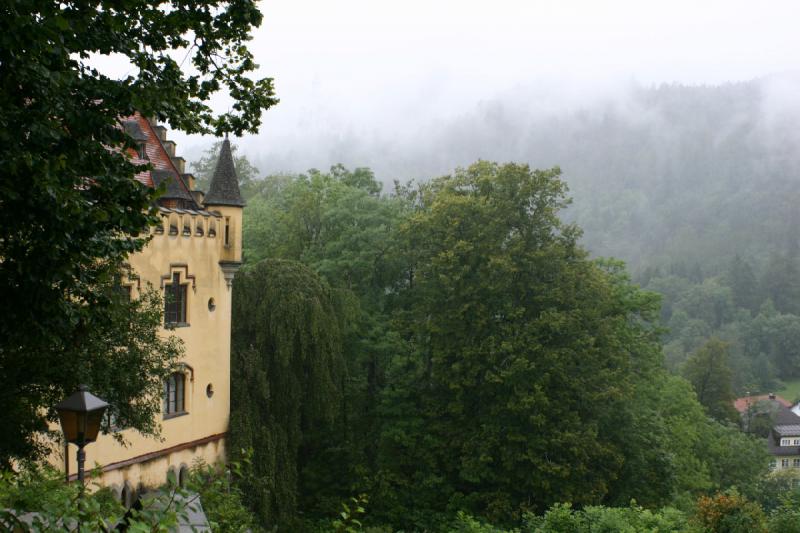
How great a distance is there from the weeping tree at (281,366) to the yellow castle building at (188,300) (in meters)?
0.74

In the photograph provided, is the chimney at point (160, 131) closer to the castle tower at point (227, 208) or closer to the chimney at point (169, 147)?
the chimney at point (169, 147)

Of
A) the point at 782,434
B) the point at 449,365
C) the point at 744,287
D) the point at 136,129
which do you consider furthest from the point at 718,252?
the point at 136,129

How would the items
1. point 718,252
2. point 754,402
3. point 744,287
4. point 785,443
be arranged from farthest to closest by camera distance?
point 718,252
point 744,287
point 785,443
point 754,402

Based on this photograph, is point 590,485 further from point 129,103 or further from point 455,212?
point 129,103

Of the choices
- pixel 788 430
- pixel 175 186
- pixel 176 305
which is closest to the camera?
pixel 176 305

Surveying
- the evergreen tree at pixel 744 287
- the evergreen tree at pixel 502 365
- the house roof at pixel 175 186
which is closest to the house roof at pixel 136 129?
the house roof at pixel 175 186

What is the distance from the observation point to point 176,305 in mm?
19750

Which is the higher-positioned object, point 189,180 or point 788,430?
point 189,180

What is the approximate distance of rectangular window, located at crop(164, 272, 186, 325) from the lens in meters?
19.4

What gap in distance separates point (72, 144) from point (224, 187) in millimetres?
14453

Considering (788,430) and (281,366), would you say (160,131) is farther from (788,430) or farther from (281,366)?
(788,430)

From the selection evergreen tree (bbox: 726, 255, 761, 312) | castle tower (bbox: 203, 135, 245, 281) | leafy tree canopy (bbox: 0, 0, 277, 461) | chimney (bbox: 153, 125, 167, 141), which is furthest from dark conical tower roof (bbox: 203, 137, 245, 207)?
evergreen tree (bbox: 726, 255, 761, 312)

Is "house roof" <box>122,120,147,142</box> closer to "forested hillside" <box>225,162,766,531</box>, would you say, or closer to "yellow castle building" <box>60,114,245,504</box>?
"yellow castle building" <box>60,114,245,504</box>

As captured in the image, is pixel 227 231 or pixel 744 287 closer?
pixel 227 231
